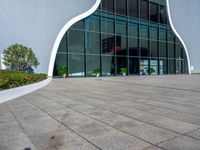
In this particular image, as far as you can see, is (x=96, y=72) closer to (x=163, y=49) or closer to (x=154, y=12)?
(x=163, y=49)

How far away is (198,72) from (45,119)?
3704 cm

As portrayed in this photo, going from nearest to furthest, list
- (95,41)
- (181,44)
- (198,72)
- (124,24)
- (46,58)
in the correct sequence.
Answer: (46,58) < (95,41) < (124,24) < (181,44) < (198,72)

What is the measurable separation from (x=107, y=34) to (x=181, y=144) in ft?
74.3

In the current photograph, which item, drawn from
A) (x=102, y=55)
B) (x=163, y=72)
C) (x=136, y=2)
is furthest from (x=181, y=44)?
(x=102, y=55)

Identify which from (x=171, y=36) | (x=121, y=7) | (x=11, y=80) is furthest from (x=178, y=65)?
(x=11, y=80)

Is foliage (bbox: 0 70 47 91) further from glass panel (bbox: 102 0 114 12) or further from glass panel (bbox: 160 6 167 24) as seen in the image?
glass panel (bbox: 160 6 167 24)

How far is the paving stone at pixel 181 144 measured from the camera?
2895 mm

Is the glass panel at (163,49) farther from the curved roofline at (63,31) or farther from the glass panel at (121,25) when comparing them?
the curved roofline at (63,31)

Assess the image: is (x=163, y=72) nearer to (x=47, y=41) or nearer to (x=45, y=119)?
(x=47, y=41)

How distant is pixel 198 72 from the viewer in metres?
34.4

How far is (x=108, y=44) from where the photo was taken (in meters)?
24.3

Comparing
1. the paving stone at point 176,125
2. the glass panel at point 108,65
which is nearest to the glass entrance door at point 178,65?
the glass panel at point 108,65

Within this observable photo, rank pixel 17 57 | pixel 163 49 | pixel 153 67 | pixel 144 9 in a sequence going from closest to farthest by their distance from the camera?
pixel 17 57, pixel 144 9, pixel 153 67, pixel 163 49

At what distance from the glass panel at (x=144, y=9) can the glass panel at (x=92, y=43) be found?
1007 cm
